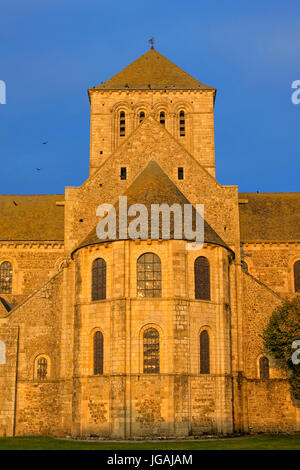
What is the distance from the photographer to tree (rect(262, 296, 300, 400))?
35.7 meters

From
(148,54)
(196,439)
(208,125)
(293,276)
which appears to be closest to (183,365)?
(196,439)

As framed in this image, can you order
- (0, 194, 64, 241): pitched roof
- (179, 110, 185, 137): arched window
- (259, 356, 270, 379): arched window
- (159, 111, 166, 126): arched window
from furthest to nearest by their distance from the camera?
(159, 111, 166, 126): arched window
(179, 110, 185, 137): arched window
(0, 194, 64, 241): pitched roof
(259, 356, 270, 379): arched window

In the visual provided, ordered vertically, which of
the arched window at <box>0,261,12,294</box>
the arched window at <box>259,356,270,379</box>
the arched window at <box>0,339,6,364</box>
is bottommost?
the arched window at <box>259,356,270,379</box>

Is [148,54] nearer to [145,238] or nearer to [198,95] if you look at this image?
[198,95]

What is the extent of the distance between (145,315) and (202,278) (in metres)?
3.97

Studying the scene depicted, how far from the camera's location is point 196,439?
31828 mm

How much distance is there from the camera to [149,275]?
34.2 meters

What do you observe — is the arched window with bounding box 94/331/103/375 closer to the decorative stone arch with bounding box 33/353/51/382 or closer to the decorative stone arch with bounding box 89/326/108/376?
the decorative stone arch with bounding box 89/326/108/376

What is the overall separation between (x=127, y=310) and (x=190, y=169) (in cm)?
1071

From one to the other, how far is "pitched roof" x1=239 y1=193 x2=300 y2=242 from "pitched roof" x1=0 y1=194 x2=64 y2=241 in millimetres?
13346

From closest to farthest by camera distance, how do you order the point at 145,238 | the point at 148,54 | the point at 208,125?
the point at 145,238 < the point at 208,125 < the point at 148,54

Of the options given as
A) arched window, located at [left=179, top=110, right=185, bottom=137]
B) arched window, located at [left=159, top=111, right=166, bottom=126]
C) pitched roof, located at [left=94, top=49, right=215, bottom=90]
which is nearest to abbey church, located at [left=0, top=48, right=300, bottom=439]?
arched window, located at [left=179, top=110, right=185, bottom=137]

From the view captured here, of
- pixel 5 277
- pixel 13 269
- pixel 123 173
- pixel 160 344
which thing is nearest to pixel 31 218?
pixel 13 269

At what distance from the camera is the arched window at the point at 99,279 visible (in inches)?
1379
